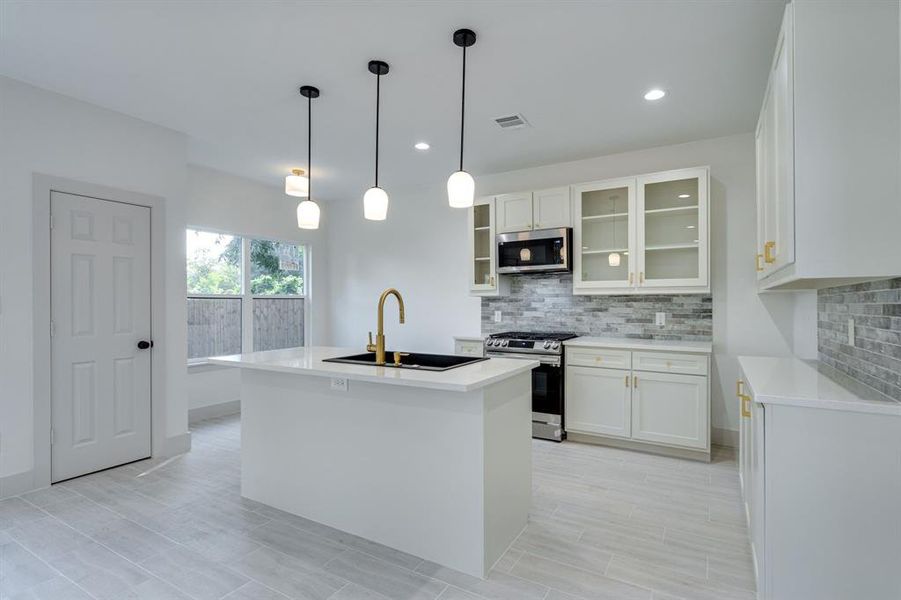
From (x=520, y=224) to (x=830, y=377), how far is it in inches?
110

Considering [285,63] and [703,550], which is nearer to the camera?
[703,550]

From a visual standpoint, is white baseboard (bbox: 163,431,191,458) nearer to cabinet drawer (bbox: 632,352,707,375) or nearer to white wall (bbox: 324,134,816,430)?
white wall (bbox: 324,134,816,430)

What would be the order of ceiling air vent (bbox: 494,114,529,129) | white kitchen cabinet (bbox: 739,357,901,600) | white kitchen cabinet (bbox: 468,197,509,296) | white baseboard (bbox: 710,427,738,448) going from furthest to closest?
white kitchen cabinet (bbox: 468,197,509,296), white baseboard (bbox: 710,427,738,448), ceiling air vent (bbox: 494,114,529,129), white kitchen cabinet (bbox: 739,357,901,600)

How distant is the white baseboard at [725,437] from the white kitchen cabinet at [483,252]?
2.31m

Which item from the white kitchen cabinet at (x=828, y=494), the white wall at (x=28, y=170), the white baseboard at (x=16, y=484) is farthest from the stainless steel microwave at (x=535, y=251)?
the white baseboard at (x=16, y=484)

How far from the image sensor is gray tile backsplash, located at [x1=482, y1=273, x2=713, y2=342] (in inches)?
158

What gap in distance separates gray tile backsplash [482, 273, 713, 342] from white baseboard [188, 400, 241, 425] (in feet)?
9.81

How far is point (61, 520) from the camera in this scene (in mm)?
2588

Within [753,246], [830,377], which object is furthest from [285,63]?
[753,246]

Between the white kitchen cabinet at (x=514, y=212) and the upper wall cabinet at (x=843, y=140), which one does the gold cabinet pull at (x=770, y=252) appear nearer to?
the upper wall cabinet at (x=843, y=140)

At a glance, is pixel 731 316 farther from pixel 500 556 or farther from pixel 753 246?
pixel 500 556

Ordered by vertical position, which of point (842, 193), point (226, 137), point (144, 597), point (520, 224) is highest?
point (226, 137)

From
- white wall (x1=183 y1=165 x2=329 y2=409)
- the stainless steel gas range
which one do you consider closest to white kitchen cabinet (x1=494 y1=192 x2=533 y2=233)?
the stainless steel gas range

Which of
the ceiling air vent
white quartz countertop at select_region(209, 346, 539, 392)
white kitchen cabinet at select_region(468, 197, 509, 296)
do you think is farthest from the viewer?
white kitchen cabinet at select_region(468, 197, 509, 296)
